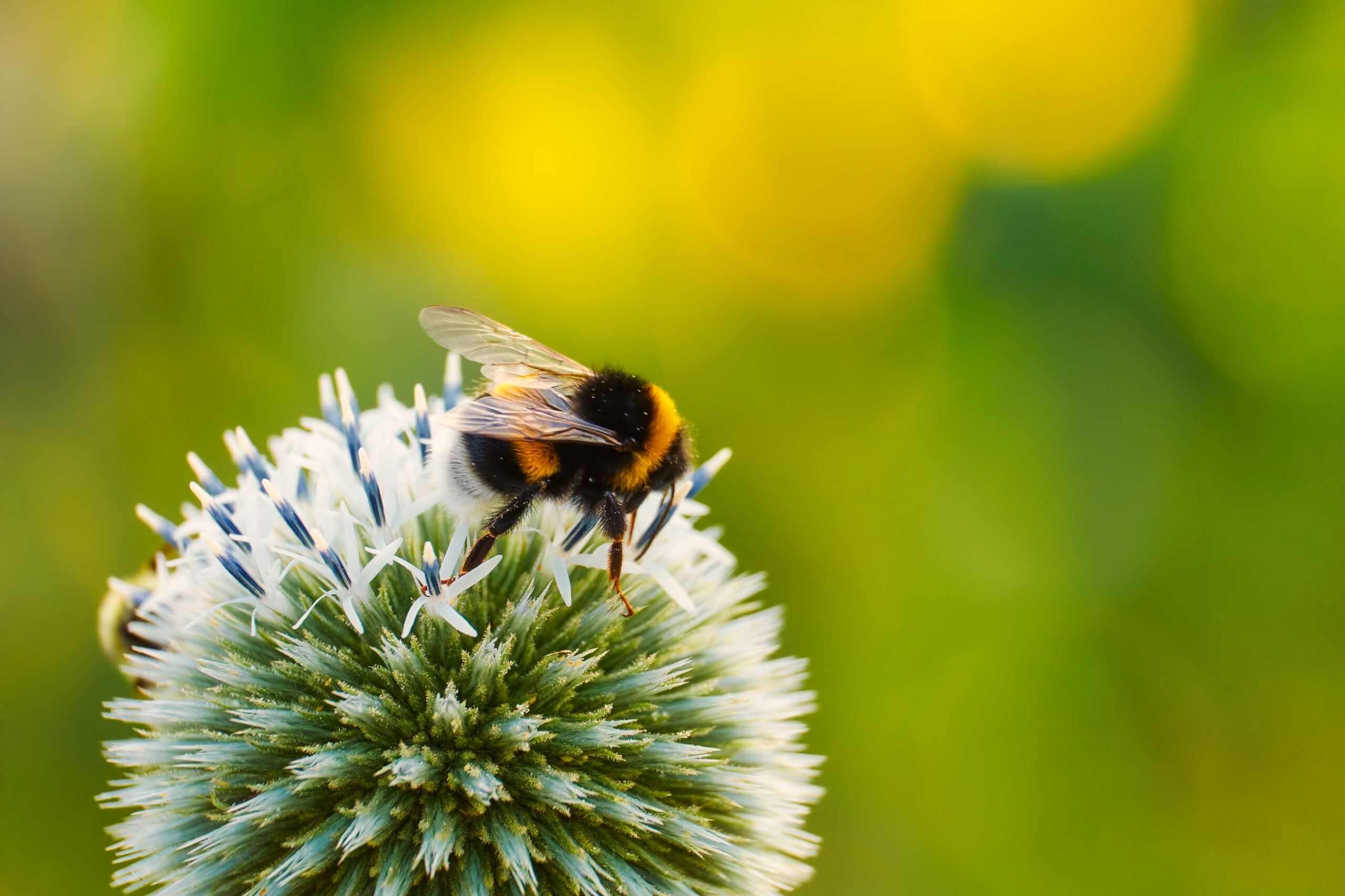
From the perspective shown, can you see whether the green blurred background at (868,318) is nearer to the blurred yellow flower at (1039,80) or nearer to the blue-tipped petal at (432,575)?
the blurred yellow flower at (1039,80)

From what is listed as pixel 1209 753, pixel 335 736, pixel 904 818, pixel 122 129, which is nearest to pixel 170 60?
pixel 122 129

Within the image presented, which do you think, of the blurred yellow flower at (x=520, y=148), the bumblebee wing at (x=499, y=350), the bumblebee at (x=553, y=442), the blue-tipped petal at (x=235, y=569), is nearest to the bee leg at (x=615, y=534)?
the bumblebee at (x=553, y=442)

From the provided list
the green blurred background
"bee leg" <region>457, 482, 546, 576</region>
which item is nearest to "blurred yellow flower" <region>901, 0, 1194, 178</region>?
the green blurred background

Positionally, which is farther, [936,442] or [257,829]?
[936,442]

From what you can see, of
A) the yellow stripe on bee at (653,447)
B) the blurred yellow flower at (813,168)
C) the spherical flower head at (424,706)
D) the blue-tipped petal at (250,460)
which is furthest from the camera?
the blurred yellow flower at (813,168)

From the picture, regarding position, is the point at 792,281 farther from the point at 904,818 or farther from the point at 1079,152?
the point at 904,818

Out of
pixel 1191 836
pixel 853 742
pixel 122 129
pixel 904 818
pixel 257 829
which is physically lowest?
pixel 1191 836

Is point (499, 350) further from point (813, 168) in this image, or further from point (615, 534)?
point (813, 168)
